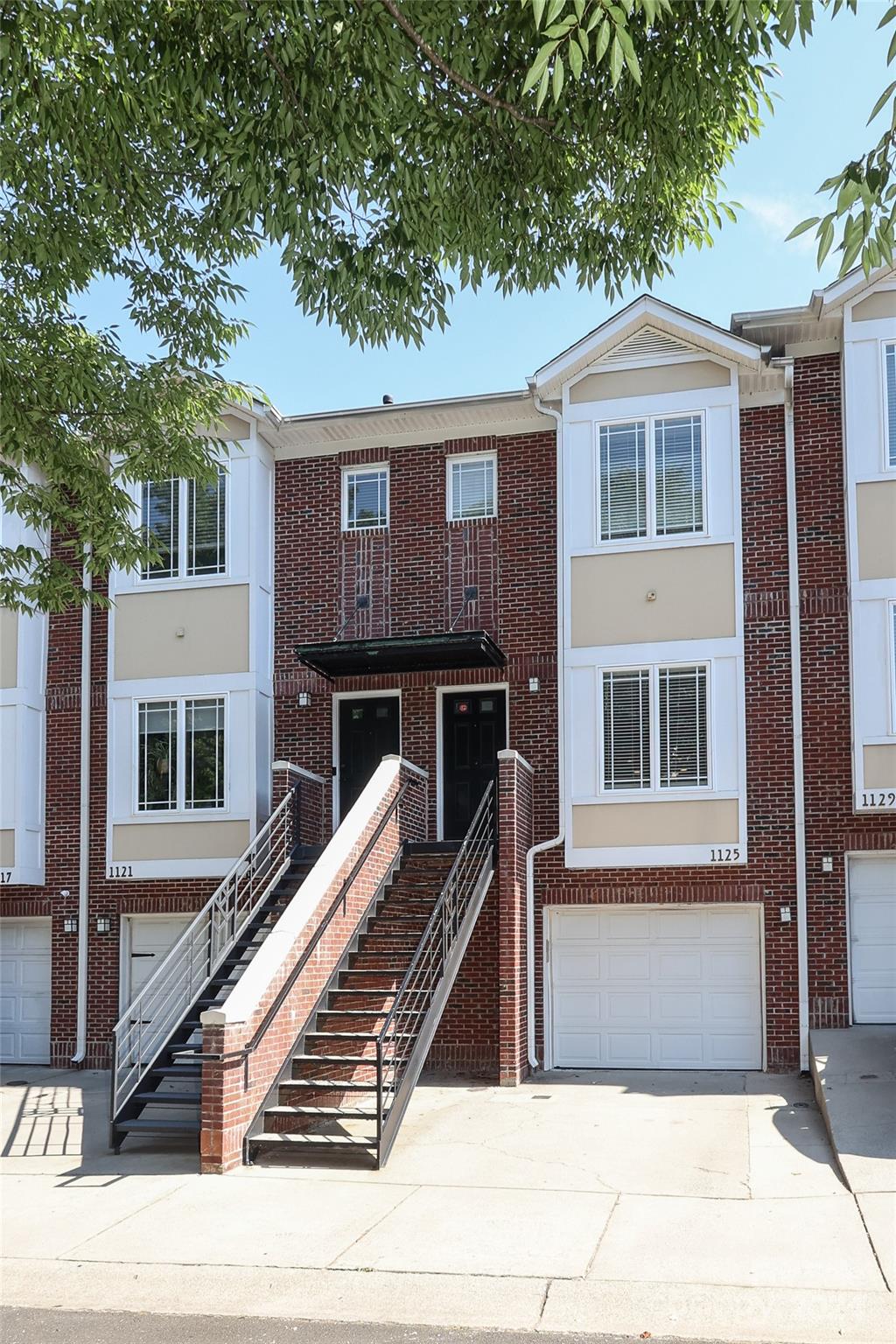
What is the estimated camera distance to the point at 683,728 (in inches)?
630

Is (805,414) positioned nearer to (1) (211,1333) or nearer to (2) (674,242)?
(2) (674,242)

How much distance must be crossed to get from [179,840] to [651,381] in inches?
325

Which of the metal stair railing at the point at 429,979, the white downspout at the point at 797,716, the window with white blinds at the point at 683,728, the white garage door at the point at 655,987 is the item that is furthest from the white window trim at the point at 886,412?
the metal stair railing at the point at 429,979

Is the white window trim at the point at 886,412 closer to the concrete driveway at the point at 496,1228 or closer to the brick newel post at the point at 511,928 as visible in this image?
the brick newel post at the point at 511,928

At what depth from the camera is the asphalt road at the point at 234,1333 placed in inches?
275

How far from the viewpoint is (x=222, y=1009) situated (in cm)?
1086

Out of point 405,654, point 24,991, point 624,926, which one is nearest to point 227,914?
point 405,654

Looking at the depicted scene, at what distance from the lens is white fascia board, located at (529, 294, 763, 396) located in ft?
52.5

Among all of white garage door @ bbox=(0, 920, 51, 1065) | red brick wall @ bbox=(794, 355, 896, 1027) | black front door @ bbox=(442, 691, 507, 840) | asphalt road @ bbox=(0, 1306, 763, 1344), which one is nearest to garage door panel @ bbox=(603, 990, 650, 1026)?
red brick wall @ bbox=(794, 355, 896, 1027)

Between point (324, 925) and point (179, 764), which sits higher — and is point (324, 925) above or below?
below

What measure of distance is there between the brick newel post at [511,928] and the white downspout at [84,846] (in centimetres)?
581

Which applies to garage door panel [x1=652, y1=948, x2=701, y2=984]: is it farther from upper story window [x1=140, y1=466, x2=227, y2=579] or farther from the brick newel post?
upper story window [x1=140, y1=466, x2=227, y2=579]

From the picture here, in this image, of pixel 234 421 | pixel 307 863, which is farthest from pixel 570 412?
pixel 307 863

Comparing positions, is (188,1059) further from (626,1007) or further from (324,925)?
(626,1007)
